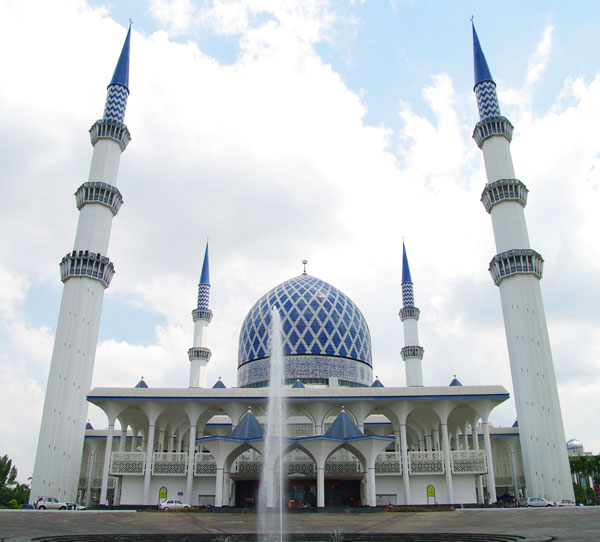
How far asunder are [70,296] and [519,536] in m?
22.4

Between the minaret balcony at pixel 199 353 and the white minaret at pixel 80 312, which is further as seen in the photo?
the minaret balcony at pixel 199 353

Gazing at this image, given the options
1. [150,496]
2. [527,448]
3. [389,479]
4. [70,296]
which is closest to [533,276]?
[527,448]

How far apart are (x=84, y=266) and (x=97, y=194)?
4.01 meters

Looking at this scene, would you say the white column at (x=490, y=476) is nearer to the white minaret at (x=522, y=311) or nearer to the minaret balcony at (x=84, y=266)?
the white minaret at (x=522, y=311)

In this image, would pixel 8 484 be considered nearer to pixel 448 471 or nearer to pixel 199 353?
pixel 199 353

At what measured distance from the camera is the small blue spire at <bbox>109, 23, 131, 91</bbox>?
1265 inches

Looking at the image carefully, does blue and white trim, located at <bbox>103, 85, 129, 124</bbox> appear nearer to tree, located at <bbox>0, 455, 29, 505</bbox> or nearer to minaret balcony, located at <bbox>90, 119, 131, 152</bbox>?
minaret balcony, located at <bbox>90, 119, 131, 152</bbox>

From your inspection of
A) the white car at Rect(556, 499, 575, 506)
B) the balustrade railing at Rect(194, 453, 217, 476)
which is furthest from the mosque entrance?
the white car at Rect(556, 499, 575, 506)

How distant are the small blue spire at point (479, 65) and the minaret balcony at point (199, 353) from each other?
24.3 metres

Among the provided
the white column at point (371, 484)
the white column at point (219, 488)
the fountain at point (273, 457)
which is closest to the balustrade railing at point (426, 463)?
the white column at point (371, 484)

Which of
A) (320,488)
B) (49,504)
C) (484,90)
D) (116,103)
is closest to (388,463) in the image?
(320,488)

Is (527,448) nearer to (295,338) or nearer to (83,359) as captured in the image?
(295,338)

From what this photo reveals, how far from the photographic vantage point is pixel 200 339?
3925 centimetres

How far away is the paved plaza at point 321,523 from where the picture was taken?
14.4 m
